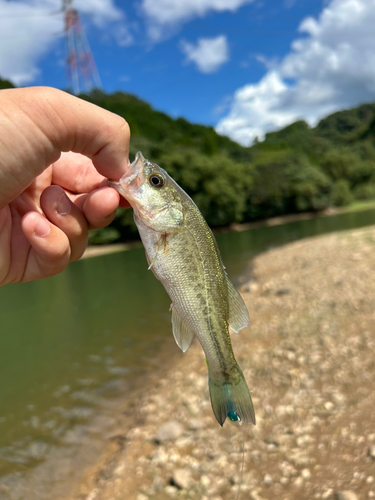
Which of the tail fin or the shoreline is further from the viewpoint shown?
the shoreline

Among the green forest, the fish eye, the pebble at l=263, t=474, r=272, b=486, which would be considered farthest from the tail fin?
the green forest

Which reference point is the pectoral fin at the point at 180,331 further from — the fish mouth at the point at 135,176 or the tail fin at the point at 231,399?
the fish mouth at the point at 135,176

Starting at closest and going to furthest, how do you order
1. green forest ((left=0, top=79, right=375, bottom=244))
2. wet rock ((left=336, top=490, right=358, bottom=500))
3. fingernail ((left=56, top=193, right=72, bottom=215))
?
1. fingernail ((left=56, top=193, right=72, bottom=215))
2. wet rock ((left=336, top=490, right=358, bottom=500))
3. green forest ((left=0, top=79, right=375, bottom=244))

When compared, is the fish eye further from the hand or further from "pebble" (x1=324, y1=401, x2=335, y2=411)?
"pebble" (x1=324, y1=401, x2=335, y2=411)

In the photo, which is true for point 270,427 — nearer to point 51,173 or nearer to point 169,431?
point 169,431

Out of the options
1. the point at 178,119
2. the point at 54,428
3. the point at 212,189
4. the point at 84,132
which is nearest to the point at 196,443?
the point at 54,428

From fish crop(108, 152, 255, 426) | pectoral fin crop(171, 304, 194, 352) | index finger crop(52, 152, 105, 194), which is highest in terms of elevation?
index finger crop(52, 152, 105, 194)

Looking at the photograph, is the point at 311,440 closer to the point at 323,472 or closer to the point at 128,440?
the point at 323,472

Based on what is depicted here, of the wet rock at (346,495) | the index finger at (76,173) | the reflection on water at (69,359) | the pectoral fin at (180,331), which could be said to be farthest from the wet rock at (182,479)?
the index finger at (76,173)
